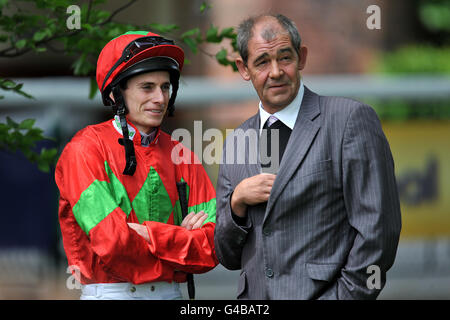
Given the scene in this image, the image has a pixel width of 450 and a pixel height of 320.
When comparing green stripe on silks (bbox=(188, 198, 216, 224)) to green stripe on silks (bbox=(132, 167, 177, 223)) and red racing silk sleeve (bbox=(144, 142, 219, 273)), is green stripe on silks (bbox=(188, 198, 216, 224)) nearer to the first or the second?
red racing silk sleeve (bbox=(144, 142, 219, 273))

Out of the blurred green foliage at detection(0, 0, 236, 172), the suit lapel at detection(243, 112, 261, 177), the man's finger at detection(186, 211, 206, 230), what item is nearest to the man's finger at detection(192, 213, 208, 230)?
the man's finger at detection(186, 211, 206, 230)

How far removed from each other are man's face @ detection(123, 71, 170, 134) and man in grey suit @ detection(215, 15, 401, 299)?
42 cm

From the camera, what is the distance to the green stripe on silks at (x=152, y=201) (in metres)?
3.40

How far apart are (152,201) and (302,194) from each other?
75 centimetres

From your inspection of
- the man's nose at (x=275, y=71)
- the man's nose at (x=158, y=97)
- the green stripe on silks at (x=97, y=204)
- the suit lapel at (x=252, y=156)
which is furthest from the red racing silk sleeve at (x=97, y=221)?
the man's nose at (x=275, y=71)

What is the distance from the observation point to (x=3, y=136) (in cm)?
441

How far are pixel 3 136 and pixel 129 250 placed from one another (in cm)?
160

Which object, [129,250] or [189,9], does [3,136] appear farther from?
[189,9]

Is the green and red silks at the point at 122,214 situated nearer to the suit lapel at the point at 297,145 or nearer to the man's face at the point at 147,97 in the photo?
the man's face at the point at 147,97

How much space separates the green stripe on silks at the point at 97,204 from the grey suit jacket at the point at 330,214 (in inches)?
19.7

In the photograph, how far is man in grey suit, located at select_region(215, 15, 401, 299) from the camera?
303 cm

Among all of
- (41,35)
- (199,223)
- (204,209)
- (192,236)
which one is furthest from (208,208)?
(41,35)
